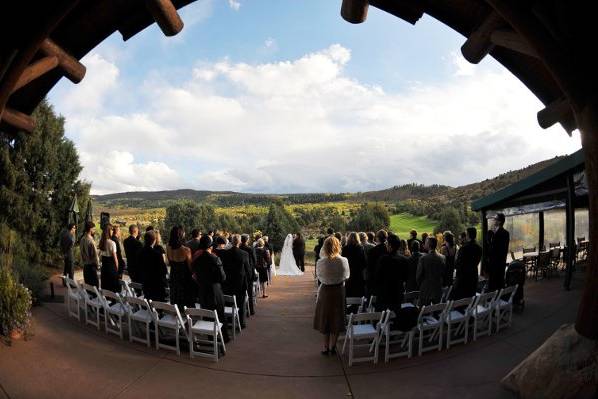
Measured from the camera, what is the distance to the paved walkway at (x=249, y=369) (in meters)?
4.59

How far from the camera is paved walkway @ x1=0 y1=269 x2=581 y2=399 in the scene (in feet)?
15.1

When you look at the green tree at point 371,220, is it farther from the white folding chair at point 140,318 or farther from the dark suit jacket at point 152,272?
the white folding chair at point 140,318

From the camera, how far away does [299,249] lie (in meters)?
15.5

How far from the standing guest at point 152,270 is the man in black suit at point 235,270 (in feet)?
3.41

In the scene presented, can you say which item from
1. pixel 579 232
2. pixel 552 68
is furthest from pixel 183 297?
pixel 579 232

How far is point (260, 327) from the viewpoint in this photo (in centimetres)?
735

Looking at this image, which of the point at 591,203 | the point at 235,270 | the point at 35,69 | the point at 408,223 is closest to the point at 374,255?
the point at 235,270

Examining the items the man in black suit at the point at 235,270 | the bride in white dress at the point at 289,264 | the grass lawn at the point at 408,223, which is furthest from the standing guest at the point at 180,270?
the grass lawn at the point at 408,223

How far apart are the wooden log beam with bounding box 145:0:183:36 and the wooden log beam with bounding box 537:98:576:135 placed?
4834 mm

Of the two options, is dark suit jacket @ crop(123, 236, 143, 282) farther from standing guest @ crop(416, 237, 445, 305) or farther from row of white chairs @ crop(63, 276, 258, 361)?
standing guest @ crop(416, 237, 445, 305)

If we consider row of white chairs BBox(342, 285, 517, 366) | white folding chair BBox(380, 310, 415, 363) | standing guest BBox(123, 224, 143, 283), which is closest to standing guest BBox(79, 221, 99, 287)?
standing guest BBox(123, 224, 143, 283)

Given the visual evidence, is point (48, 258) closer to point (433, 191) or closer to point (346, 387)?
point (346, 387)

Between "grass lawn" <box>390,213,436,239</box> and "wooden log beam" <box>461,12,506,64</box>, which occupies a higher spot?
"wooden log beam" <box>461,12,506,64</box>

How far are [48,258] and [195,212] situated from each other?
46.4ft
